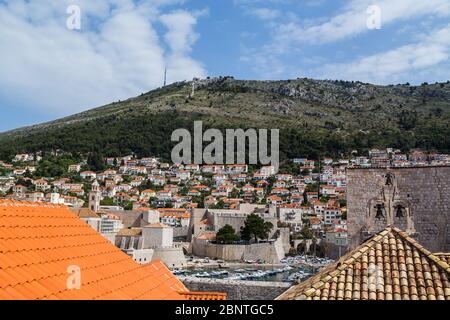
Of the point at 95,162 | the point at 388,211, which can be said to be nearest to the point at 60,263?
the point at 388,211

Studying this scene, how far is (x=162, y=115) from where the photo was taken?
101 meters

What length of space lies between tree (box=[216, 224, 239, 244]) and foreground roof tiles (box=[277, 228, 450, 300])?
147 feet

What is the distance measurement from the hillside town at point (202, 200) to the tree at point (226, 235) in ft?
0.38

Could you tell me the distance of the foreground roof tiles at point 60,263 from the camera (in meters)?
3.04

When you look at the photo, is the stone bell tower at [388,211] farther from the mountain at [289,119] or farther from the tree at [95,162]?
the tree at [95,162]

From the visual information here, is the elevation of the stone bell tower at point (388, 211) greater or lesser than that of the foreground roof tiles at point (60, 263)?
greater

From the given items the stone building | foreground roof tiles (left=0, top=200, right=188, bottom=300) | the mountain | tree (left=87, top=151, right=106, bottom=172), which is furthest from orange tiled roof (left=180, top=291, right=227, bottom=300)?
tree (left=87, top=151, right=106, bottom=172)

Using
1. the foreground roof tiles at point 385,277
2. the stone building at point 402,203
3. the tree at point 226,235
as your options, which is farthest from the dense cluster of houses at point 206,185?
the foreground roof tiles at point 385,277

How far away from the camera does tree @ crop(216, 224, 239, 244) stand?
159 ft

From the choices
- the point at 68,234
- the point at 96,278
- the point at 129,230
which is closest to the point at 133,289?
the point at 96,278

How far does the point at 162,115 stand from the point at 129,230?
194 feet

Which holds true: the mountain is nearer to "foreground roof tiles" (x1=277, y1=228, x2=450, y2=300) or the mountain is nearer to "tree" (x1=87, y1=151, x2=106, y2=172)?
"tree" (x1=87, y1=151, x2=106, y2=172)

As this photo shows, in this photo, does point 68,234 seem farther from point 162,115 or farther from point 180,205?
point 162,115

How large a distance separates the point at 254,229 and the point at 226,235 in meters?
3.43
